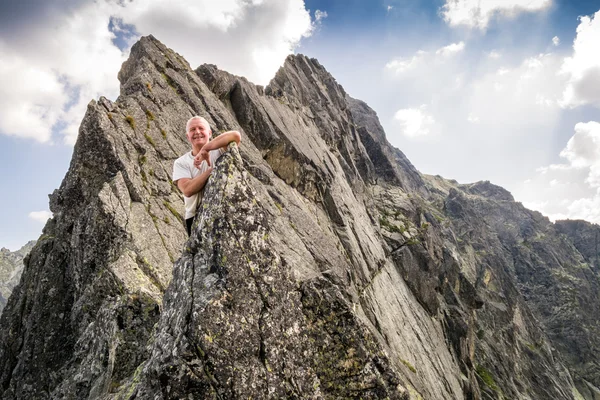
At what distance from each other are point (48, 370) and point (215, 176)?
41.2ft

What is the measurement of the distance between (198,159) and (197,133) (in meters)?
0.76

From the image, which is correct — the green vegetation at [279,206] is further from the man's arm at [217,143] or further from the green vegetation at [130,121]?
the man's arm at [217,143]

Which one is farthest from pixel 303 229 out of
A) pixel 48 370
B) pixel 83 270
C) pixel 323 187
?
pixel 48 370

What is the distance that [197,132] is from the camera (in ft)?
31.3

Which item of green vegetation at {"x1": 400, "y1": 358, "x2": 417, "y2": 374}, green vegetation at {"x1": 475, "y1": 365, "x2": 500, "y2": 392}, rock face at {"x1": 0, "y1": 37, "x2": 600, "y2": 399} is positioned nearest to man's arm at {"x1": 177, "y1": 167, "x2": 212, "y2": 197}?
rock face at {"x1": 0, "y1": 37, "x2": 600, "y2": 399}

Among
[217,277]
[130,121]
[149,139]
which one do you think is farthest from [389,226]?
[217,277]

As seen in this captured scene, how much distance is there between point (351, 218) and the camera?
1754 inches

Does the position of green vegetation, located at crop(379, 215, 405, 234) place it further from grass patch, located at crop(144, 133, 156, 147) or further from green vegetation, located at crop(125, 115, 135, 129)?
green vegetation, located at crop(125, 115, 135, 129)

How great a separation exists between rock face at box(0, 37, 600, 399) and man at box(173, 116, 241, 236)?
0.47 m

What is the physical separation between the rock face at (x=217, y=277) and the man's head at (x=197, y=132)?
944 millimetres

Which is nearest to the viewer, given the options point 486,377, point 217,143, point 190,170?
point 217,143

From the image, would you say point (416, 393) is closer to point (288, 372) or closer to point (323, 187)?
point (323, 187)

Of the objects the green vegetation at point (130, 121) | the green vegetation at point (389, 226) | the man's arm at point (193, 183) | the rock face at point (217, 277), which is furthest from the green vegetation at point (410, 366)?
the green vegetation at point (130, 121)

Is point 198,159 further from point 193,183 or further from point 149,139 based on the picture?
point 149,139
